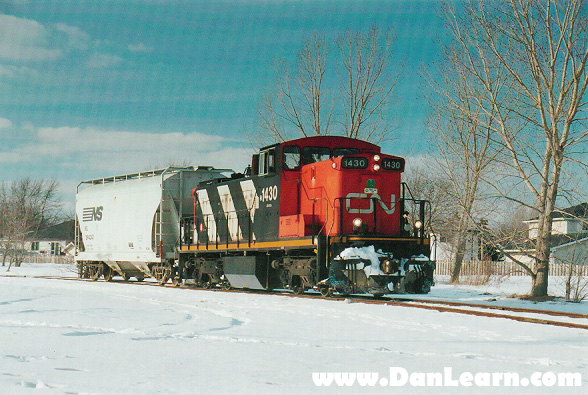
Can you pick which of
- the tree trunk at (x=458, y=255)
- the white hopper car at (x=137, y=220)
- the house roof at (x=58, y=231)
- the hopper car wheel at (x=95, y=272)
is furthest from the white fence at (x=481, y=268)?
the house roof at (x=58, y=231)

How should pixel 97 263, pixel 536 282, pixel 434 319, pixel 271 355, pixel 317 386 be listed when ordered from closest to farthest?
pixel 317 386 < pixel 271 355 < pixel 434 319 < pixel 536 282 < pixel 97 263

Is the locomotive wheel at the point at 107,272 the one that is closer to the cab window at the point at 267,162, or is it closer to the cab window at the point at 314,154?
the cab window at the point at 267,162

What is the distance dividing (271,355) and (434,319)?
4.21m

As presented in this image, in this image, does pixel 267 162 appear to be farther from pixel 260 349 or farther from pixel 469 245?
pixel 469 245

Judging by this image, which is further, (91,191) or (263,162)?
(91,191)

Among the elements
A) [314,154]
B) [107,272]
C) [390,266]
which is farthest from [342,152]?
[107,272]

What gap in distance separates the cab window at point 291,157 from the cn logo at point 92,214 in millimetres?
12110

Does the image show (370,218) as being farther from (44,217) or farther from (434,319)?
(44,217)

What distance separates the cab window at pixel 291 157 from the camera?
14305 mm

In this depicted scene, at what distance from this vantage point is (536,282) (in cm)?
1597

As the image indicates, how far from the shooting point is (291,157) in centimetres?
1444

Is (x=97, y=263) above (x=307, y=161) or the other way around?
the other way around

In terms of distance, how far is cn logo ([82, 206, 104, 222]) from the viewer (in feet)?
79.3

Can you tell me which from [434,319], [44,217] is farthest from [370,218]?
[44,217]
